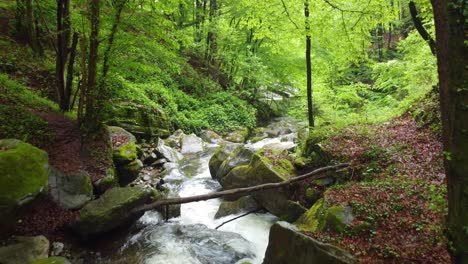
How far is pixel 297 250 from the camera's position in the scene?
197 inches

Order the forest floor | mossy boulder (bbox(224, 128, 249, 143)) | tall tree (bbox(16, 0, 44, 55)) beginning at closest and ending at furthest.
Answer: the forest floor, tall tree (bbox(16, 0, 44, 55)), mossy boulder (bbox(224, 128, 249, 143))

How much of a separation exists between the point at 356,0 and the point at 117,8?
258 inches

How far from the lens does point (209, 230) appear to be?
306 inches

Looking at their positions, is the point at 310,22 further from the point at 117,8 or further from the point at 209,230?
the point at 209,230

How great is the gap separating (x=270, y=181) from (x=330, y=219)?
2.75 metres

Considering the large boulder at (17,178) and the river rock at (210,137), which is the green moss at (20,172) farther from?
the river rock at (210,137)

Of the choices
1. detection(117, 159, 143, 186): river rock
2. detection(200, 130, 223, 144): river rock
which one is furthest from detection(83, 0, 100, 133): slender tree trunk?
detection(200, 130, 223, 144): river rock

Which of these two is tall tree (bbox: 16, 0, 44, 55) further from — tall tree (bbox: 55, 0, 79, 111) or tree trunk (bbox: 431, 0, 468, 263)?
tree trunk (bbox: 431, 0, 468, 263)

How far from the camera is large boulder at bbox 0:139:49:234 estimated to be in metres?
5.36

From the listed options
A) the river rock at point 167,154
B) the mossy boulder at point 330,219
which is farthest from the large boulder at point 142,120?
the mossy boulder at point 330,219

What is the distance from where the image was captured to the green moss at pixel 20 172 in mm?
5426

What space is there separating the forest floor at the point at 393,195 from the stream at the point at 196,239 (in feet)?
7.19

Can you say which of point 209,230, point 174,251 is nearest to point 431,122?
point 209,230

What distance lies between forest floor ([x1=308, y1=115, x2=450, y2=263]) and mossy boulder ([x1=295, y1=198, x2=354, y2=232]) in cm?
12
